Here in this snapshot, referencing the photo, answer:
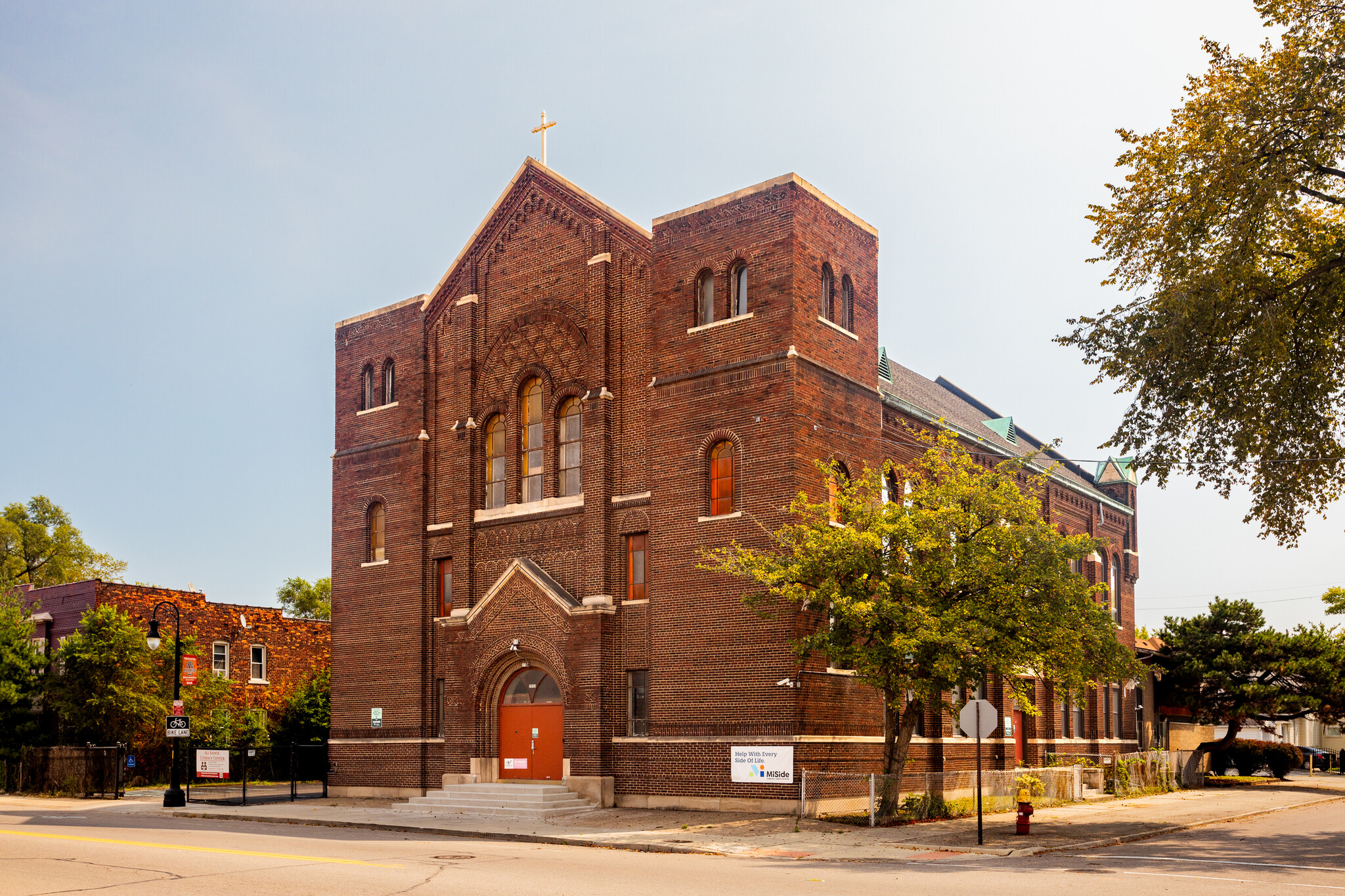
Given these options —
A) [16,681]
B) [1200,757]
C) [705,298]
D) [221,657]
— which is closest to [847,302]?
[705,298]

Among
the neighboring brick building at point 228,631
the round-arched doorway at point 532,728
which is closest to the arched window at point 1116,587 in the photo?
the round-arched doorway at point 532,728

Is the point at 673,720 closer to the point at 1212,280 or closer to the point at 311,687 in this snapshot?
the point at 1212,280

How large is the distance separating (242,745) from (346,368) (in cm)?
1653

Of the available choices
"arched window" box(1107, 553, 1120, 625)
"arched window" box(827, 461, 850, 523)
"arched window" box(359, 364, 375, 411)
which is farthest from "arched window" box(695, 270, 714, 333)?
"arched window" box(1107, 553, 1120, 625)

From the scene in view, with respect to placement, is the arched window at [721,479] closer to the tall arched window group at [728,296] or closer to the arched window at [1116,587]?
the tall arched window group at [728,296]

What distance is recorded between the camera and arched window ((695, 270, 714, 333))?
30.2 meters

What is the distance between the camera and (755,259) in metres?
29.3

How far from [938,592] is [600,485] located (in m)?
9.61

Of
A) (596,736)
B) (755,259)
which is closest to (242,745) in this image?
(596,736)

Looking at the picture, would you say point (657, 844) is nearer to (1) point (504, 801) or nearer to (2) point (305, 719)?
(1) point (504, 801)

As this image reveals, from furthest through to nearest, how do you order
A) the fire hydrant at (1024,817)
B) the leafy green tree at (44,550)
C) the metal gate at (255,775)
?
the leafy green tree at (44,550)
the metal gate at (255,775)
the fire hydrant at (1024,817)

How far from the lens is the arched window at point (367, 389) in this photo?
37625 mm

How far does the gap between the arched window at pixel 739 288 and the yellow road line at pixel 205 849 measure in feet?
52.3

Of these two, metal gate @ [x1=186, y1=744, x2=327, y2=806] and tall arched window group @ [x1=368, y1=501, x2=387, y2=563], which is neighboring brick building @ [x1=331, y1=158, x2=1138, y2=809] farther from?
metal gate @ [x1=186, y1=744, x2=327, y2=806]
